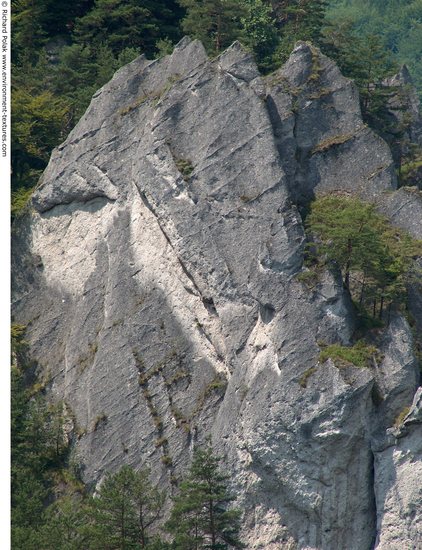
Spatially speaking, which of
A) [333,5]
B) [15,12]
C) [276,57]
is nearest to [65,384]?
[276,57]

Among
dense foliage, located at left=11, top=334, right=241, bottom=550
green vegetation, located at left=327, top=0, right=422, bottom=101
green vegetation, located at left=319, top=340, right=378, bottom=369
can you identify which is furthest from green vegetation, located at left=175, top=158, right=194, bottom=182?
green vegetation, located at left=327, top=0, right=422, bottom=101

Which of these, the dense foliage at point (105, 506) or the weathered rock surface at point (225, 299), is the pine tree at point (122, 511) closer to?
the dense foliage at point (105, 506)

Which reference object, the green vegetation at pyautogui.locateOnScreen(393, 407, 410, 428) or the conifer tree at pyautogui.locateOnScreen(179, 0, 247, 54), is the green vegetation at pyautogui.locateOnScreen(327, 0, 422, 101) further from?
the green vegetation at pyautogui.locateOnScreen(393, 407, 410, 428)

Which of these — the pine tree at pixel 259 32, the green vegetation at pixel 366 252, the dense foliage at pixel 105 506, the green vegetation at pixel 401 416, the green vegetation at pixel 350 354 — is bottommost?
the green vegetation at pixel 401 416

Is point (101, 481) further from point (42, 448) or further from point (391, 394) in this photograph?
point (391, 394)

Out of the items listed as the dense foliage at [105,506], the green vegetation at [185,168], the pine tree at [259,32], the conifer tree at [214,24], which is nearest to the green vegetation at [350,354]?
the dense foliage at [105,506]

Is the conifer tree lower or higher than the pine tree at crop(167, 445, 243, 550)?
higher

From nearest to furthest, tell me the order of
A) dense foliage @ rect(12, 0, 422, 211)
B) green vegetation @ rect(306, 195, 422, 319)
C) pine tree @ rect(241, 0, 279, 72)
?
green vegetation @ rect(306, 195, 422, 319) < dense foliage @ rect(12, 0, 422, 211) < pine tree @ rect(241, 0, 279, 72)
